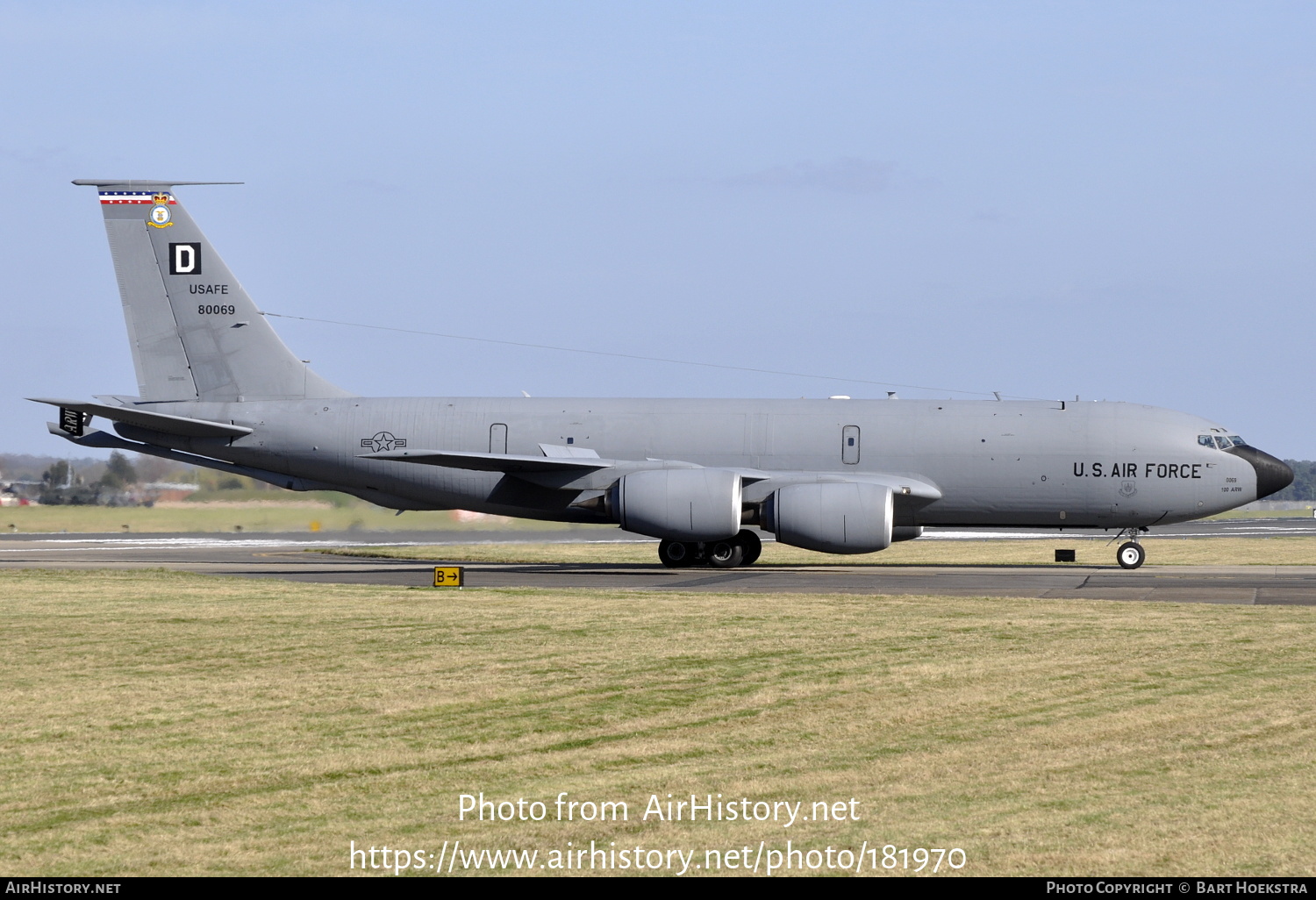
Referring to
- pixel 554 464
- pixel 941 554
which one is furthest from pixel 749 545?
pixel 941 554

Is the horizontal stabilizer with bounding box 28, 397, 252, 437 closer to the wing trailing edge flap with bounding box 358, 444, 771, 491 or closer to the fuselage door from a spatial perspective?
the wing trailing edge flap with bounding box 358, 444, 771, 491

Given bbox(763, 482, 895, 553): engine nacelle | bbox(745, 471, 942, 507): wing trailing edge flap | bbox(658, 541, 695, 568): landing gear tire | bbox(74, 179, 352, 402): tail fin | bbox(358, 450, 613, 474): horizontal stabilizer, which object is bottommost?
bbox(658, 541, 695, 568): landing gear tire

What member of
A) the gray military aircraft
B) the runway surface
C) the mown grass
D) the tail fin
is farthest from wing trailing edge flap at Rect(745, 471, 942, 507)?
the tail fin

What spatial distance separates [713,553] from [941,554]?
457 inches

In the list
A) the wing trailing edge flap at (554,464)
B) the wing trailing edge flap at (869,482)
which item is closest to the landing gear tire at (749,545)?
the wing trailing edge flap at (869,482)

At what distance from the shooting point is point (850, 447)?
3234cm

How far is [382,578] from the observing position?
92.5 feet

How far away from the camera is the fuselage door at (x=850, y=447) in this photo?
32.3 m

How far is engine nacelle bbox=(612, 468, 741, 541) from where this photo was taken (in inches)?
1195

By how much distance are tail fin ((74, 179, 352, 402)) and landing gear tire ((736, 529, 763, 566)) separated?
11.4 metres

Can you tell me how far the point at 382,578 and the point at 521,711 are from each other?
1721 cm

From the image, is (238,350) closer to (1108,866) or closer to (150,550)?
(150,550)
